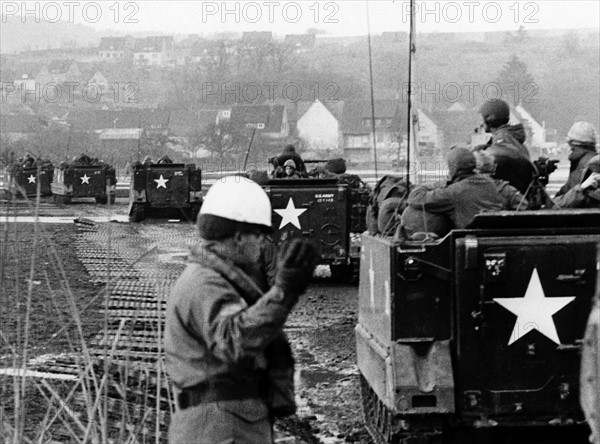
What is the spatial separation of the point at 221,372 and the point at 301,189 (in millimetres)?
11441

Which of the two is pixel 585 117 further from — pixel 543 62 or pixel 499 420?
pixel 499 420

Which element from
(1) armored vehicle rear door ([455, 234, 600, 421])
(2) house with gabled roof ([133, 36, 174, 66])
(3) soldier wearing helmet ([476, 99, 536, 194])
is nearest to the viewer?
(1) armored vehicle rear door ([455, 234, 600, 421])

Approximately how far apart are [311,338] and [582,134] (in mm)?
3313

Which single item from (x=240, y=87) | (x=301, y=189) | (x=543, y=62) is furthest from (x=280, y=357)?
(x=543, y=62)

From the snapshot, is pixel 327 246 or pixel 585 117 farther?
pixel 585 117

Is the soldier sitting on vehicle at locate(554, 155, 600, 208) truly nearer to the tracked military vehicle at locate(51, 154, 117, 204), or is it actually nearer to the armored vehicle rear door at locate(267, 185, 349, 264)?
the armored vehicle rear door at locate(267, 185, 349, 264)

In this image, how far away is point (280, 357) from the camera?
181 inches

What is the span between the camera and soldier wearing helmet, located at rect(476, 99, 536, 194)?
895 cm

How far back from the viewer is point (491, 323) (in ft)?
22.2

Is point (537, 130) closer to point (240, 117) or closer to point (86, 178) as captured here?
point (240, 117)

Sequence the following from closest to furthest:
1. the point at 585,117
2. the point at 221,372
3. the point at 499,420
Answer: the point at 221,372
the point at 499,420
the point at 585,117

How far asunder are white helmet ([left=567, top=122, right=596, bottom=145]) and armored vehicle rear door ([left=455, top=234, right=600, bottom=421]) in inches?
Result: 139

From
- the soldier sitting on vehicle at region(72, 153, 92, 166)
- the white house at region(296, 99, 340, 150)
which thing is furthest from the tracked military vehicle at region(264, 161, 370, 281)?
the white house at region(296, 99, 340, 150)

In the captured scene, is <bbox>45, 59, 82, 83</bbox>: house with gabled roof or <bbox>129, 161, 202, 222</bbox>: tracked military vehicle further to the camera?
<bbox>45, 59, 82, 83</bbox>: house with gabled roof
